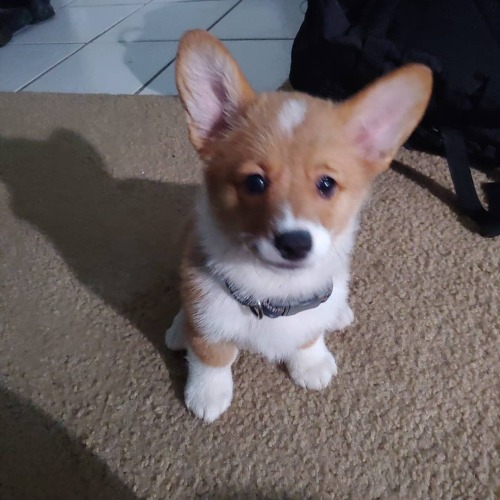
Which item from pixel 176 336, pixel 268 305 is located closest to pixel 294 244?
pixel 268 305

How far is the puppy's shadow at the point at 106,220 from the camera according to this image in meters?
1.24

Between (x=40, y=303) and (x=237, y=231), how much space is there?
650mm

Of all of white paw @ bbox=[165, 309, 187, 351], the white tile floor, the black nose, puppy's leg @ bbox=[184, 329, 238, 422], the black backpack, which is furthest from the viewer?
the white tile floor

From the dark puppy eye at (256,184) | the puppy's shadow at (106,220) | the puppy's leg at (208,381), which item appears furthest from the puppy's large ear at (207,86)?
the puppy's shadow at (106,220)

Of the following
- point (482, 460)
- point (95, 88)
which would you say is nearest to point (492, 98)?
point (482, 460)

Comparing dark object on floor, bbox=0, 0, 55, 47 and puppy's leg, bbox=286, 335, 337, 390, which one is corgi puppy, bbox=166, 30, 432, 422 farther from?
dark object on floor, bbox=0, 0, 55, 47

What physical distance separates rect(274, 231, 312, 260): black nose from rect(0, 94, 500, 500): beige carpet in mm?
416

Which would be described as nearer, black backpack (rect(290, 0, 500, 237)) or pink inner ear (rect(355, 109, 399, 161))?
pink inner ear (rect(355, 109, 399, 161))

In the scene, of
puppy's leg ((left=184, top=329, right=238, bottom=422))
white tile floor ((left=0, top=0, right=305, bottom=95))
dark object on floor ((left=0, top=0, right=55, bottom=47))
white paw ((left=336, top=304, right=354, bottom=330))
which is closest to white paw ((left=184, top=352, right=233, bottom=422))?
puppy's leg ((left=184, top=329, right=238, bottom=422))

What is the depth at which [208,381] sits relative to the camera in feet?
3.28

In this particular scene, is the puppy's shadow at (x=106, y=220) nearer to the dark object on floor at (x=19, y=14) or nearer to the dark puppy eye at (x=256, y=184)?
the dark puppy eye at (x=256, y=184)

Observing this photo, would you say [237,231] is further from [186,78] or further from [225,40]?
[225,40]

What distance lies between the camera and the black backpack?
4.60 feet

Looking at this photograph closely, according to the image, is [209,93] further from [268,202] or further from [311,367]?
[311,367]
